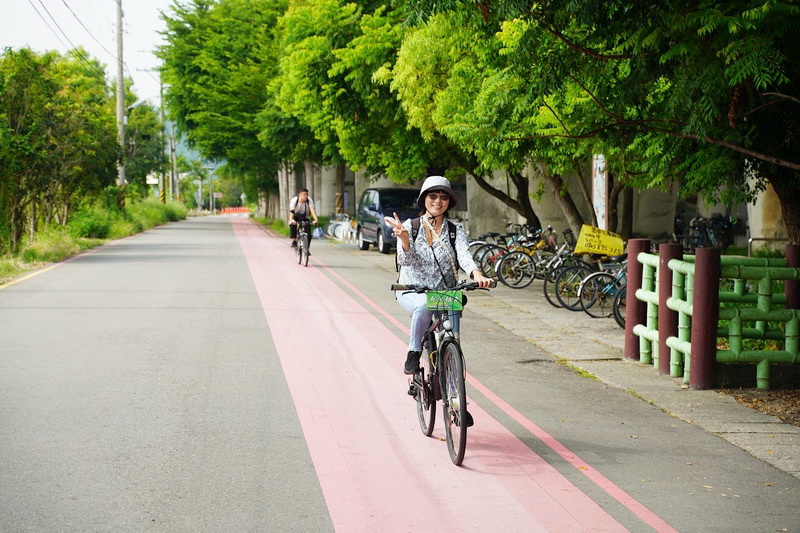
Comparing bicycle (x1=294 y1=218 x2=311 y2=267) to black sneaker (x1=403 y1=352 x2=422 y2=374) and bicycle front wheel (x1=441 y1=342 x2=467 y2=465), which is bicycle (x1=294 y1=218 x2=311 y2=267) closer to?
black sneaker (x1=403 y1=352 x2=422 y2=374)

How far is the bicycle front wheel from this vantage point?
6.10 m

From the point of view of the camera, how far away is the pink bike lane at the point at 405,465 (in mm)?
5344

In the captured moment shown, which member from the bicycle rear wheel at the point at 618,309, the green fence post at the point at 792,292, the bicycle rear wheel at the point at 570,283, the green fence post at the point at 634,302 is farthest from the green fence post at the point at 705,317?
the bicycle rear wheel at the point at 570,283

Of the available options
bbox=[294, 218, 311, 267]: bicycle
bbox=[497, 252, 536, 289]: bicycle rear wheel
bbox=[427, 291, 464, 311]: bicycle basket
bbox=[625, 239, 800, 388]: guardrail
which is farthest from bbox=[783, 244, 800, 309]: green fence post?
bbox=[294, 218, 311, 267]: bicycle

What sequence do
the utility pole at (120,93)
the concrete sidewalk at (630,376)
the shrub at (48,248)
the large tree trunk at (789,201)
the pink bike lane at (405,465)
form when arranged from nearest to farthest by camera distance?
the pink bike lane at (405,465) → the concrete sidewalk at (630,376) → the large tree trunk at (789,201) → the shrub at (48,248) → the utility pole at (120,93)

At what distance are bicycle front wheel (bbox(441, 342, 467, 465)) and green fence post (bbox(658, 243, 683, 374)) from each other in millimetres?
3967

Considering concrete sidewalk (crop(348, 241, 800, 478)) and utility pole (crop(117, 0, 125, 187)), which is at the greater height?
utility pole (crop(117, 0, 125, 187))

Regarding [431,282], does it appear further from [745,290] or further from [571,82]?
[571,82]

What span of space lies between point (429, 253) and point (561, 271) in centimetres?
906

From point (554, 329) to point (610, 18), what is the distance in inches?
203

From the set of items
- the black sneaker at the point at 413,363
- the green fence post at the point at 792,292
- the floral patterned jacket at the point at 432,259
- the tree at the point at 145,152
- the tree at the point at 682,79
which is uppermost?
the tree at the point at 145,152

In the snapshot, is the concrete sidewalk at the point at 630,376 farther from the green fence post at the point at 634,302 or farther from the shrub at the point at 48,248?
the shrub at the point at 48,248

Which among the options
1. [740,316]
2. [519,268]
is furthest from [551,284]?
[740,316]

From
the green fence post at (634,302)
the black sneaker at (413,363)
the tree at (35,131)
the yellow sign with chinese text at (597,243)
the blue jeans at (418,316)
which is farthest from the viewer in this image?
the tree at (35,131)
